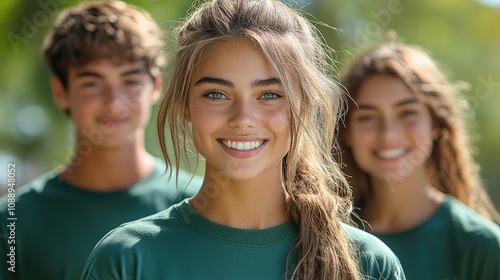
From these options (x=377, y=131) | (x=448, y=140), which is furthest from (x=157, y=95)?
(x=448, y=140)

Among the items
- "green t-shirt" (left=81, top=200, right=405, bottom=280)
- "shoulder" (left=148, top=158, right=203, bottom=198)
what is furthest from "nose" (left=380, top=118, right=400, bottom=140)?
"green t-shirt" (left=81, top=200, right=405, bottom=280)

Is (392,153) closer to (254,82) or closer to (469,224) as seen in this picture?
(469,224)

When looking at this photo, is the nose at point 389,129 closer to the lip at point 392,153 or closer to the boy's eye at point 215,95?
the lip at point 392,153

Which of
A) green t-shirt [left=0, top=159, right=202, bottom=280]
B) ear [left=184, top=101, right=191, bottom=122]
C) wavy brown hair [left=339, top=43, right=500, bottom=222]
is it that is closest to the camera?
ear [left=184, top=101, right=191, bottom=122]

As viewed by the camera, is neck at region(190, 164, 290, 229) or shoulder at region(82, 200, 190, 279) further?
neck at region(190, 164, 290, 229)

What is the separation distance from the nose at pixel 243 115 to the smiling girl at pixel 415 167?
1.65 metres

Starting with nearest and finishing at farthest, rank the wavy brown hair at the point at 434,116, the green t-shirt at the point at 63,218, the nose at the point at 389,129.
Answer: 1. the green t-shirt at the point at 63,218
2. the nose at the point at 389,129
3. the wavy brown hair at the point at 434,116

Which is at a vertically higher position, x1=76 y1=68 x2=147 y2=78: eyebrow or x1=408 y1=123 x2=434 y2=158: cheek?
x1=76 y1=68 x2=147 y2=78: eyebrow

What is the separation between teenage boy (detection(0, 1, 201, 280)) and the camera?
13.0 ft

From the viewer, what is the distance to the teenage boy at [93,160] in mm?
3959

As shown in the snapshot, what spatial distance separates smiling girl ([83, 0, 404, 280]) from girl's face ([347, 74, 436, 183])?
144cm

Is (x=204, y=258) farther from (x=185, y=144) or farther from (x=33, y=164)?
(x=33, y=164)

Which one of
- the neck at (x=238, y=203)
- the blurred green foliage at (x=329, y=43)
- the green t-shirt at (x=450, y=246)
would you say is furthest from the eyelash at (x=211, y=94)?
the blurred green foliage at (x=329, y=43)

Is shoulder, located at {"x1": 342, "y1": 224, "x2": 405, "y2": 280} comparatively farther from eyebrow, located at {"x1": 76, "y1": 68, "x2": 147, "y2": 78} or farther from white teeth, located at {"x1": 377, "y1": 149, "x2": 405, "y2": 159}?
eyebrow, located at {"x1": 76, "y1": 68, "x2": 147, "y2": 78}
